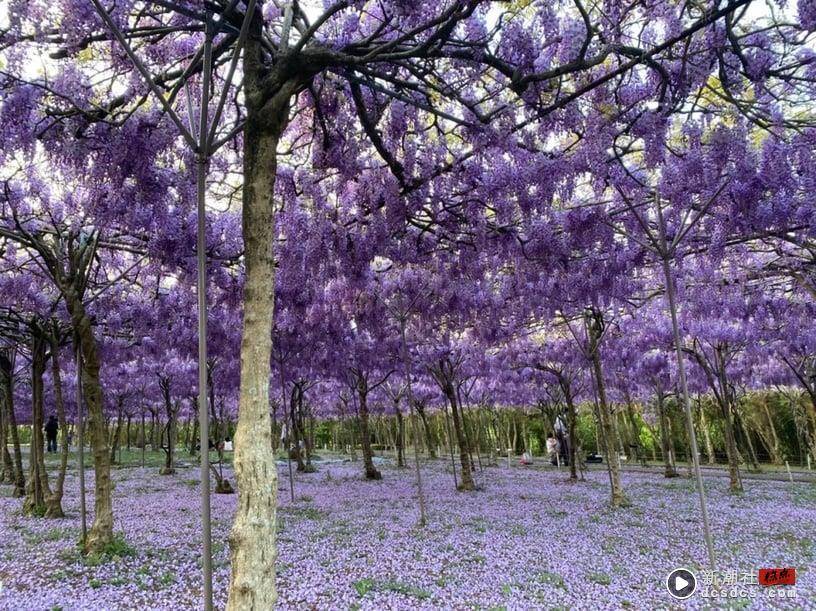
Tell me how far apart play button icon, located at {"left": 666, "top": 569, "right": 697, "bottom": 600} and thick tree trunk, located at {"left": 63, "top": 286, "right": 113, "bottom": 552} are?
6.21 meters

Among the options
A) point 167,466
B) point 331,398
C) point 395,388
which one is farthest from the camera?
point 331,398

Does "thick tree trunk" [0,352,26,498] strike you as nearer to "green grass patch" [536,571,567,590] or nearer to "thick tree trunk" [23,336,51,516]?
"thick tree trunk" [23,336,51,516]

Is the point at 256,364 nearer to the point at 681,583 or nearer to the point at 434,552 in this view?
the point at 434,552

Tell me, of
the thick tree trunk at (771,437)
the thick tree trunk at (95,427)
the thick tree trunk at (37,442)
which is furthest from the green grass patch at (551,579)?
the thick tree trunk at (771,437)

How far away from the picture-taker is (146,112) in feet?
17.2

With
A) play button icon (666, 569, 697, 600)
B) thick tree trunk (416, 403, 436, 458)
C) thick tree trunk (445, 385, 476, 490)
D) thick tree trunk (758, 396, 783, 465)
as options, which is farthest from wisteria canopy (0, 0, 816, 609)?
thick tree trunk (758, 396, 783, 465)

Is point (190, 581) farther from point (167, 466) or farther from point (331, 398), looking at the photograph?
point (331, 398)

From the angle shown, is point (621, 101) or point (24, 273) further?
point (24, 273)

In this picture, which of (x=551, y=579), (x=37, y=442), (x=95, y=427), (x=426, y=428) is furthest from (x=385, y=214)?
(x=426, y=428)

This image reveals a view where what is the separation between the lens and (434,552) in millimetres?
6566

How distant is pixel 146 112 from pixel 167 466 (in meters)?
16.4

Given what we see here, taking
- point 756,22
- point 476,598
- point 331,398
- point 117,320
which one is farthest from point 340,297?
point 331,398

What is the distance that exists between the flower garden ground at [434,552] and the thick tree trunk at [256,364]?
2.24m

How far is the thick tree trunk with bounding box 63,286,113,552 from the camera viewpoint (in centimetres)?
634
